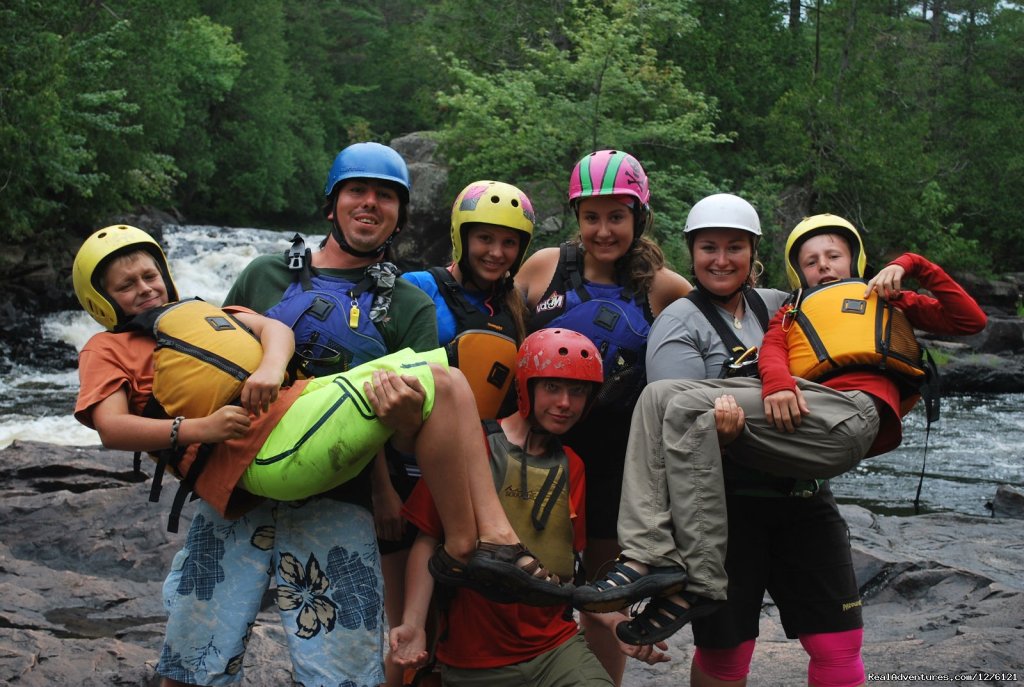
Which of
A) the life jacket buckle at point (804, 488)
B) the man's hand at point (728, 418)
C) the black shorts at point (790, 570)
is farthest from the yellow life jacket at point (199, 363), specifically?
the life jacket buckle at point (804, 488)

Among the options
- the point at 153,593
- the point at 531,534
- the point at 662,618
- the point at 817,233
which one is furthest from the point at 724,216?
the point at 153,593

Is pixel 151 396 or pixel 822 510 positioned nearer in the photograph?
pixel 151 396

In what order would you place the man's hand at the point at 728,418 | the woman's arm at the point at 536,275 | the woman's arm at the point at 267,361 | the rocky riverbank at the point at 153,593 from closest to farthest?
the woman's arm at the point at 267,361 < the man's hand at the point at 728,418 < the woman's arm at the point at 536,275 < the rocky riverbank at the point at 153,593

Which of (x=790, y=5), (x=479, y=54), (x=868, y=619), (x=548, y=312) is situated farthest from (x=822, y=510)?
(x=790, y=5)

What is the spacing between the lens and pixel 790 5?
32062 millimetres

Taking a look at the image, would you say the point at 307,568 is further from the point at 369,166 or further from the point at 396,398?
the point at 369,166

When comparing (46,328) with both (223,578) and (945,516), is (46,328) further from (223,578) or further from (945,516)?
(223,578)

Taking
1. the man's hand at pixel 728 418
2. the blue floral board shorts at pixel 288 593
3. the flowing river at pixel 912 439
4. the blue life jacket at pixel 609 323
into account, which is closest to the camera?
the blue floral board shorts at pixel 288 593

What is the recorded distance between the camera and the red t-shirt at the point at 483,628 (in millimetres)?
3508

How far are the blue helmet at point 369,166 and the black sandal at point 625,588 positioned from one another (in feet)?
5.57

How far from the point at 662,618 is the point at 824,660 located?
0.77 metres

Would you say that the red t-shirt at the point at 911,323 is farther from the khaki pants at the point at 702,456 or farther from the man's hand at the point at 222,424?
the man's hand at the point at 222,424

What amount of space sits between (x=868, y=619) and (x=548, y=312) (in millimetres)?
3878

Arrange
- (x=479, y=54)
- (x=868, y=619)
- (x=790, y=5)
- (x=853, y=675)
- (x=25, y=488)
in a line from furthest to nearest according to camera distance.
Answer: (x=790, y=5), (x=479, y=54), (x=25, y=488), (x=868, y=619), (x=853, y=675)
